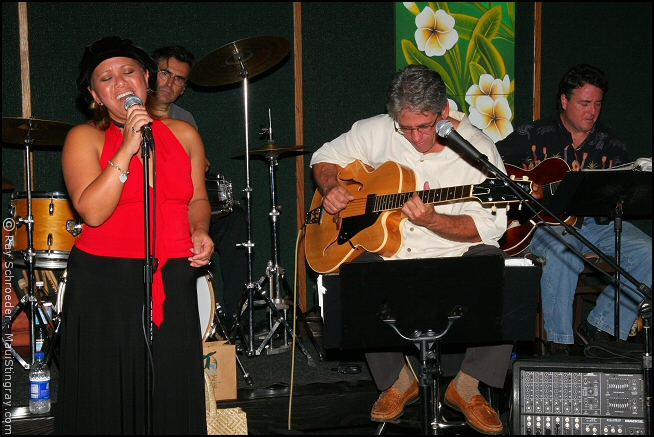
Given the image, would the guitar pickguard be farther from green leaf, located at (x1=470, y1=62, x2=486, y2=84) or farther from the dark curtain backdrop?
green leaf, located at (x1=470, y1=62, x2=486, y2=84)

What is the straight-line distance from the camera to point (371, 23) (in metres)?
5.19

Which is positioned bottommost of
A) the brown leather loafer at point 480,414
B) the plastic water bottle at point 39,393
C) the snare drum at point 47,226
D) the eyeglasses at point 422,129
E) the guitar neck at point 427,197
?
the brown leather loafer at point 480,414

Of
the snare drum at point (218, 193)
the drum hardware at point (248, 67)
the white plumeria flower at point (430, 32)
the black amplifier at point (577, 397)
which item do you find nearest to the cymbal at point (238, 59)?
the drum hardware at point (248, 67)

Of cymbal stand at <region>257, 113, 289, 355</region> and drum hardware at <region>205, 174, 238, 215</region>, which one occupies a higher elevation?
drum hardware at <region>205, 174, 238, 215</region>

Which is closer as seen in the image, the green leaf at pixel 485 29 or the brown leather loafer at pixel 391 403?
the brown leather loafer at pixel 391 403

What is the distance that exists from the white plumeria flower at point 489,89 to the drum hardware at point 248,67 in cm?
175

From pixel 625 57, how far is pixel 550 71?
66cm

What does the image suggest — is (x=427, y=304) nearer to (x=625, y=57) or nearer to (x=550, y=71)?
(x=550, y=71)

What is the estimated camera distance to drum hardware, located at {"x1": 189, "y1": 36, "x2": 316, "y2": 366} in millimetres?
3994

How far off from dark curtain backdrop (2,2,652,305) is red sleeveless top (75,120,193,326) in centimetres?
238

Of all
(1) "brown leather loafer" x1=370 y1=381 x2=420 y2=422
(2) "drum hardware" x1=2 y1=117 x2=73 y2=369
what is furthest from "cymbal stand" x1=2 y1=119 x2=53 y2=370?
(1) "brown leather loafer" x1=370 y1=381 x2=420 y2=422

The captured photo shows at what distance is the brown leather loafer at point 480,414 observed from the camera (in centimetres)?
292

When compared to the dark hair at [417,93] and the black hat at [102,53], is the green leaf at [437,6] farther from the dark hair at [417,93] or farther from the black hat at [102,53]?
the black hat at [102,53]

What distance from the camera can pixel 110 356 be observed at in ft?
7.14
